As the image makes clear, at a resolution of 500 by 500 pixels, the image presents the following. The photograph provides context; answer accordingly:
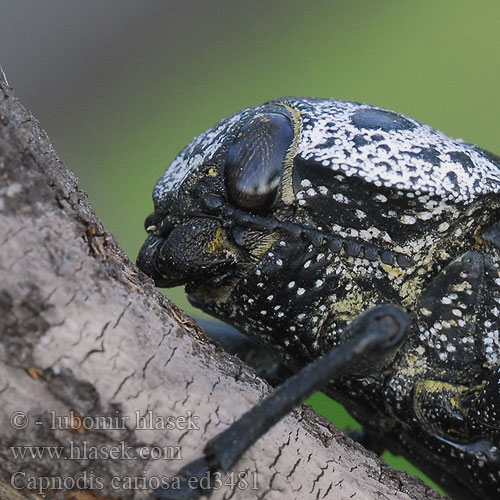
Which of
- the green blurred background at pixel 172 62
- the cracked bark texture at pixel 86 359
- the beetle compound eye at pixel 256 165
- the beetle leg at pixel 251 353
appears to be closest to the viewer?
the cracked bark texture at pixel 86 359

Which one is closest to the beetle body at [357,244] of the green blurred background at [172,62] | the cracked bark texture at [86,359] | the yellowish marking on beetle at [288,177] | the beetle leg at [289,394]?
the yellowish marking on beetle at [288,177]

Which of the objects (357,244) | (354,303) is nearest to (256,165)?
(357,244)

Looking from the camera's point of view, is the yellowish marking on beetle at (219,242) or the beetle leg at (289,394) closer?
the beetle leg at (289,394)

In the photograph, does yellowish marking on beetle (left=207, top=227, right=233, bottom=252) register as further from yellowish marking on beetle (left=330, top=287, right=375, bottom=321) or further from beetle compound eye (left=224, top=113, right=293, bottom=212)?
yellowish marking on beetle (left=330, top=287, right=375, bottom=321)

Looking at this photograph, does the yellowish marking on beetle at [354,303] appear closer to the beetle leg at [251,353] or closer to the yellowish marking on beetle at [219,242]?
the yellowish marking on beetle at [219,242]

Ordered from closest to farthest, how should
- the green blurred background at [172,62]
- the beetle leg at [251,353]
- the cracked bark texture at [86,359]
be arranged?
the cracked bark texture at [86,359] < the beetle leg at [251,353] < the green blurred background at [172,62]

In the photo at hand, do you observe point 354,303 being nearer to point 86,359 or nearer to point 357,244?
point 357,244

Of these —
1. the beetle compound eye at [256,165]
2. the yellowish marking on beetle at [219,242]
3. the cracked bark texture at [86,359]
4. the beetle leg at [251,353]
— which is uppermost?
the beetle compound eye at [256,165]
